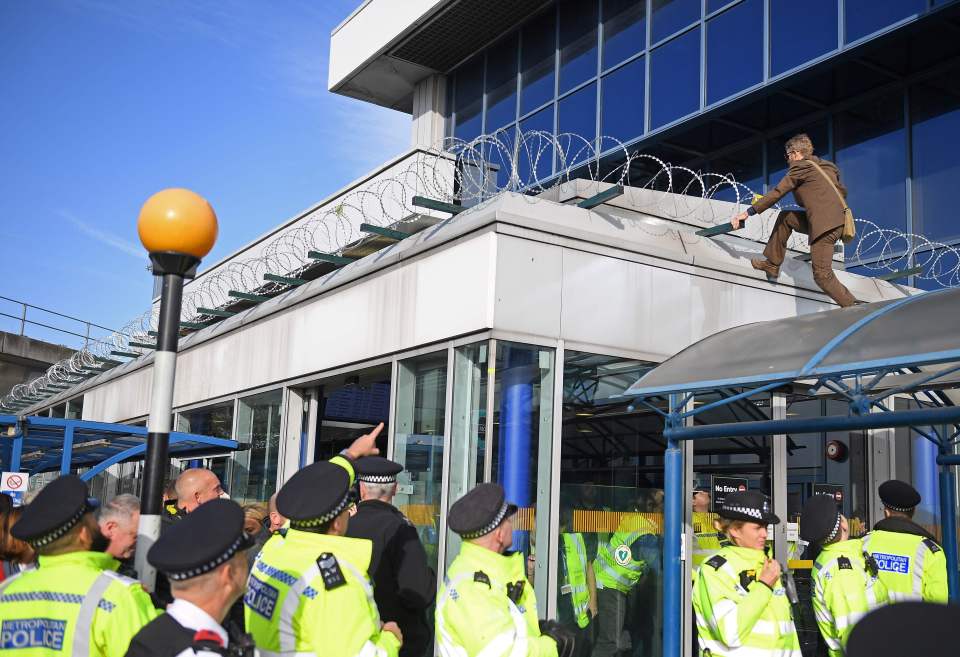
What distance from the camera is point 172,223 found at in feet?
13.8

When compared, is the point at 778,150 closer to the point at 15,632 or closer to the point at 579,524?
the point at 579,524

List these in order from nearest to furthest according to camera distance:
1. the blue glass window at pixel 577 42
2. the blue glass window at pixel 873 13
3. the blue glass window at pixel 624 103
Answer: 1. the blue glass window at pixel 873 13
2. the blue glass window at pixel 624 103
3. the blue glass window at pixel 577 42

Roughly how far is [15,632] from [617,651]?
18.6ft

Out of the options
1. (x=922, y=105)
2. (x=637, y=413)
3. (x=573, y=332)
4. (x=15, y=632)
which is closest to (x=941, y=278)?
(x=922, y=105)

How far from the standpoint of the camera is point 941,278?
1412 cm

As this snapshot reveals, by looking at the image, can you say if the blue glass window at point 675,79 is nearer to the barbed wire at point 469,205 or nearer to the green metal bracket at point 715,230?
the barbed wire at point 469,205

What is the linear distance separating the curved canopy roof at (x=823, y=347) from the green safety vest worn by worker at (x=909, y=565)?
5.53 ft

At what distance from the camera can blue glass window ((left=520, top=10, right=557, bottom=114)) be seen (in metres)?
20.2

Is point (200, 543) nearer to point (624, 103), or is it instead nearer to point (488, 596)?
point (488, 596)

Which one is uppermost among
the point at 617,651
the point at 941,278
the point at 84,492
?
the point at 941,278

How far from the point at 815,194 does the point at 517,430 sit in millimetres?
3447

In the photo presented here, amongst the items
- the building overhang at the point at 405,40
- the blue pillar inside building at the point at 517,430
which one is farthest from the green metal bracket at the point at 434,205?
the building overhang at the point at 405,40

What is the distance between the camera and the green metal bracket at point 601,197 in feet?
28.2

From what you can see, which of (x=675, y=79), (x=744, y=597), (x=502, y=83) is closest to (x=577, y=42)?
(x=502, y=83)
